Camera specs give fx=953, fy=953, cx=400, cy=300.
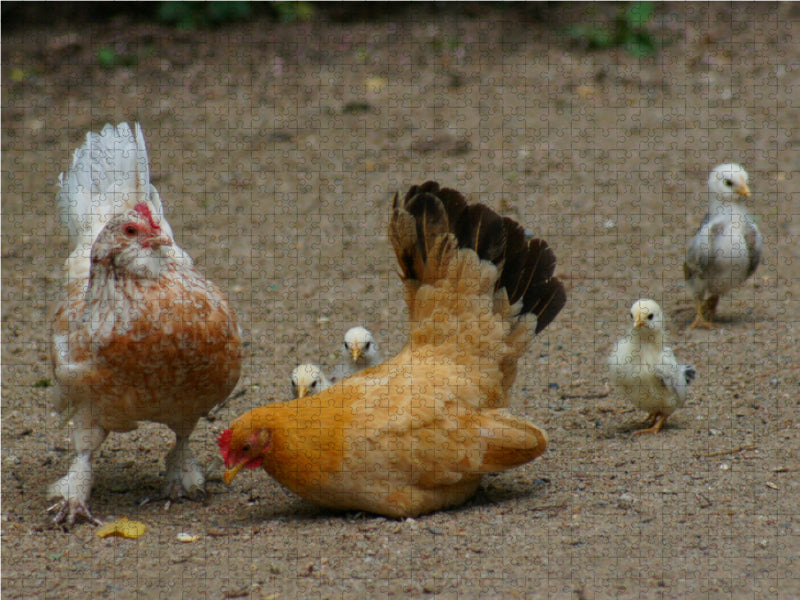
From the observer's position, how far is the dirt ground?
4.04 metres

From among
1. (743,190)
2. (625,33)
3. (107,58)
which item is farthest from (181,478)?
(625,33)

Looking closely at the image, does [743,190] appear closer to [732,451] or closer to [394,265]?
[732,451]

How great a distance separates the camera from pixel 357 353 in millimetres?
5785

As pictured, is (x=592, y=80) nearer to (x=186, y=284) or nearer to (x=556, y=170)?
(x=556, y=170)

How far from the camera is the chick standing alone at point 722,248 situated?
21.9ft

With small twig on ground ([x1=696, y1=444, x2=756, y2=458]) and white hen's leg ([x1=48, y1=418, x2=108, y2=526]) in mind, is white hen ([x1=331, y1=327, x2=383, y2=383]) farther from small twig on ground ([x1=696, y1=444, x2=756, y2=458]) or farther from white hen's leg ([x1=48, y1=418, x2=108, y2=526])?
small twig on ground ([x1=696, y1=444, x2=756, y2=458])

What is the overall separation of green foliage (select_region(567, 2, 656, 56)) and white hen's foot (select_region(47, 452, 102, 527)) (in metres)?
8.64

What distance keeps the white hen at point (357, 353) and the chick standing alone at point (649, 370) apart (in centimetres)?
147

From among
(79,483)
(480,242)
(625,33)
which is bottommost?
(79,483)

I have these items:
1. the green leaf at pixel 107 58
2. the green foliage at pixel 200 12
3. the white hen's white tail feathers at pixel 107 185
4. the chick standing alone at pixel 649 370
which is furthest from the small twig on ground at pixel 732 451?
the green leaf at pixel 107 58

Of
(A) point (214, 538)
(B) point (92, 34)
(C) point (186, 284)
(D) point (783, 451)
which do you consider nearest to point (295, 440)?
(A) point (214, 538)

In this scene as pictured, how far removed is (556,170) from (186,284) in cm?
553

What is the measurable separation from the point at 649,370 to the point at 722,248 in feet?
5.79

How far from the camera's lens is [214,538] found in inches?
175
